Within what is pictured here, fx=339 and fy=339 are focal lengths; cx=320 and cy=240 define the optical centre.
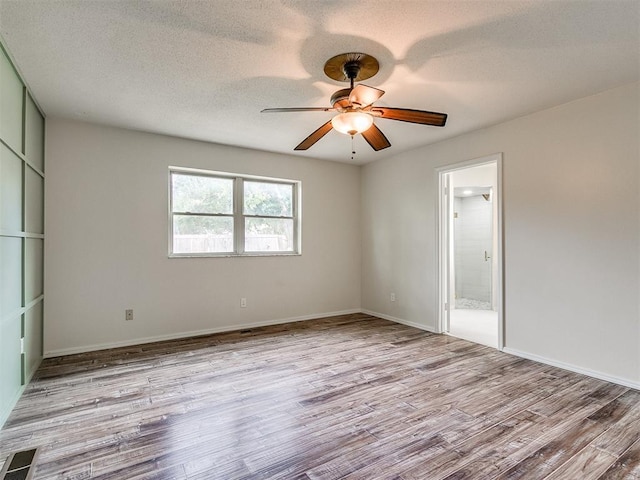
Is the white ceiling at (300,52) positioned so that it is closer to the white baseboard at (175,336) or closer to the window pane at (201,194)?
the window pane at (201,194)

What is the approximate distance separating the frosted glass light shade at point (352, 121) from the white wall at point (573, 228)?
209 cm

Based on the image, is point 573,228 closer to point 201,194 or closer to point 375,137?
point 375,137

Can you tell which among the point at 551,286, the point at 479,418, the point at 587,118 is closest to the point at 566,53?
the point at 587,118

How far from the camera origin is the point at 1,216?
231cm

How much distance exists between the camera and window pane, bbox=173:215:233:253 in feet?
14.5

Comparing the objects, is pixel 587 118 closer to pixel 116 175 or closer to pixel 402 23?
pixel 402 23

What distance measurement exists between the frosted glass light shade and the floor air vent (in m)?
2.76

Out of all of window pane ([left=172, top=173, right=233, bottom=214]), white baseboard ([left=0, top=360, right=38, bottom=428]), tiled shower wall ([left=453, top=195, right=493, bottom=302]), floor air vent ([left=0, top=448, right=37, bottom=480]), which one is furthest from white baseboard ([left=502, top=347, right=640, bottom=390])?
white baseboard ([left=0, top=360, right=38, bottom=428])

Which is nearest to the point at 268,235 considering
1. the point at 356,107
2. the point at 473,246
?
the point at 356,107

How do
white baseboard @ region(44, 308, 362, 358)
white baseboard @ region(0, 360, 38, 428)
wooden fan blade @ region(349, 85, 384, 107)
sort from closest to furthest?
wooden fan blade @ region(349, 85, 384, 107) < white baseboard @ region(0, 360, 38, 428) < white baseboard @ region(44, 308, 362, 358)

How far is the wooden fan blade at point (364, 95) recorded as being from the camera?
2.17 m

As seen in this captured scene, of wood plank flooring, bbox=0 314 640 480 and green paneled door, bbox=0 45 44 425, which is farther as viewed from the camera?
green paneled door, bbox=0 45 44 425

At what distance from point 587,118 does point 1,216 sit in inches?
187

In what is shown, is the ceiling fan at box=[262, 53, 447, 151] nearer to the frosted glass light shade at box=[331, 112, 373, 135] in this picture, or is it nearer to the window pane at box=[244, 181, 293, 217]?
the frosted glass light shade at box=[331, 112, 373, 135]
